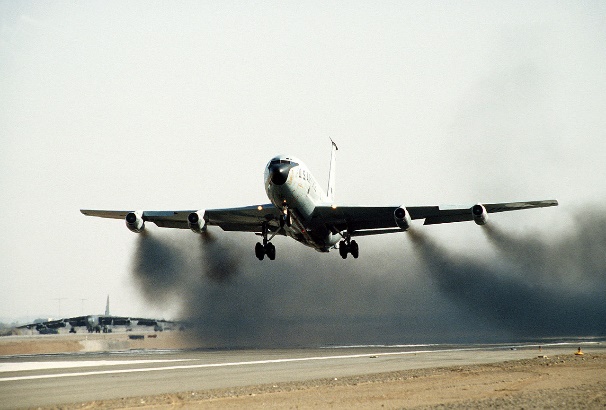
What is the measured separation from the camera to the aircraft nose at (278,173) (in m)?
42.5

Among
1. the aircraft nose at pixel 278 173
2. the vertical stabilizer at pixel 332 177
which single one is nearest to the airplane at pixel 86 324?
the vertical stabilizer at pixel 332 177

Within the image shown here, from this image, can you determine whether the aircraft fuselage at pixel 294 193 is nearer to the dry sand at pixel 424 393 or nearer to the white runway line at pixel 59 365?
the white runway line at pixel 59 365

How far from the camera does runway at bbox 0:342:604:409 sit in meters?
25.0

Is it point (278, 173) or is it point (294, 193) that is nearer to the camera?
point (278, 173)

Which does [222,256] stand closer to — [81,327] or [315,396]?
[315,396]

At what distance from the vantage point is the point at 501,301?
65.8 metres

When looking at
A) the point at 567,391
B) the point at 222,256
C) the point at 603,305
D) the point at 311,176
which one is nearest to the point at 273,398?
the point at 567,391

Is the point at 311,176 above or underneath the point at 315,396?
above

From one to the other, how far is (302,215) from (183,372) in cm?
1708

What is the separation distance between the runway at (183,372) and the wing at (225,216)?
423 inches

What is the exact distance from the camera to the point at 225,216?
1987 inches

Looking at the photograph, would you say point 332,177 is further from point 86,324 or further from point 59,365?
point 86,324

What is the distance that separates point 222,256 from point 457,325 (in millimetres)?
24207

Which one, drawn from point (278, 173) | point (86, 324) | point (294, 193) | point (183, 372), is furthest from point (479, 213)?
point (86, 324)
